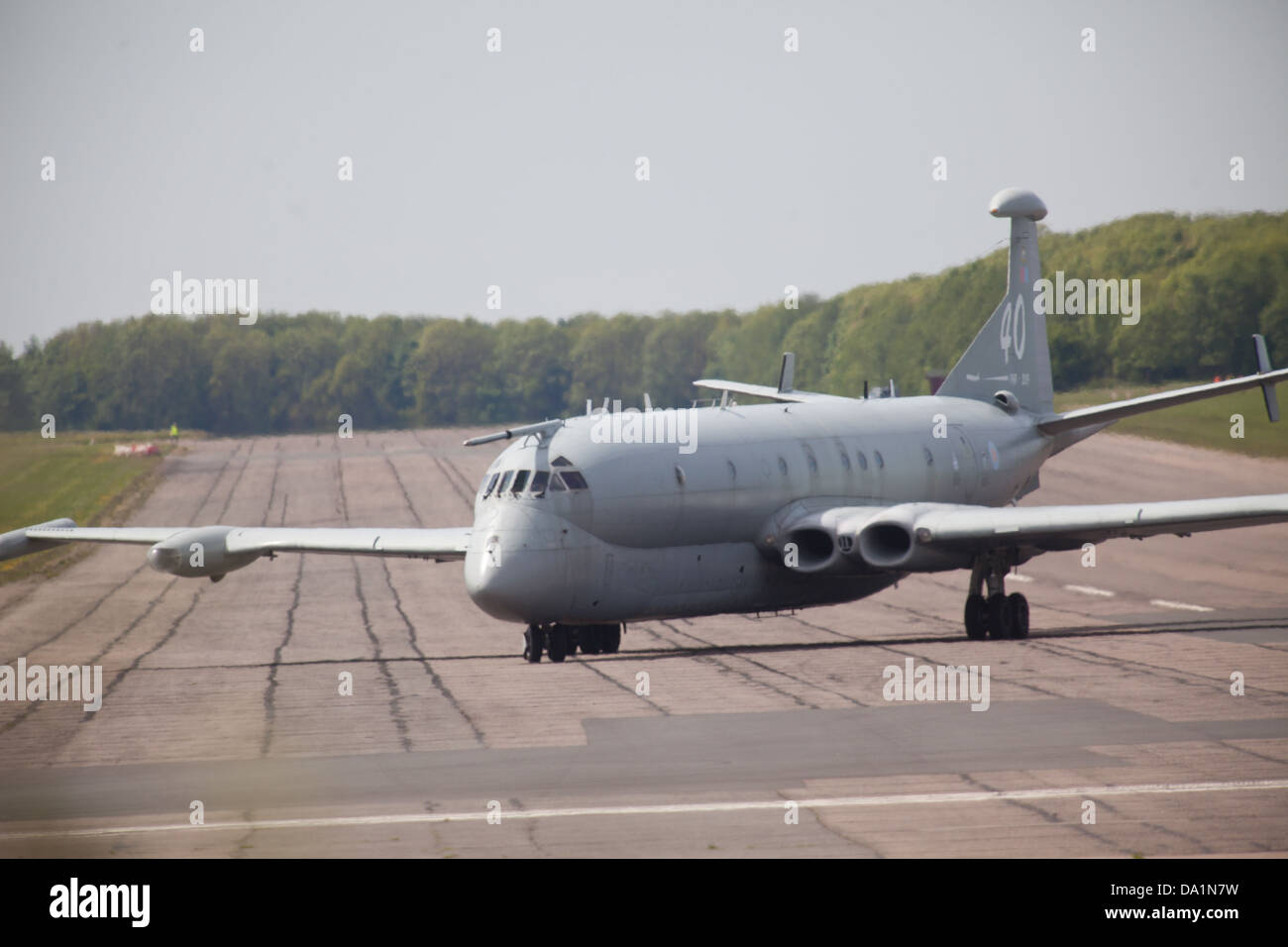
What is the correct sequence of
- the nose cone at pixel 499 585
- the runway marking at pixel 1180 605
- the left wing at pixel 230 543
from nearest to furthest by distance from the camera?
the nose cone at pixel 499 585, the left wing at pixel 230 543, the runway marking at pixel 1180 605

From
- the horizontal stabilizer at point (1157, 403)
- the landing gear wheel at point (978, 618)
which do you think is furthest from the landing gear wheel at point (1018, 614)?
the horizontal stabilizer at point (1157, 403)

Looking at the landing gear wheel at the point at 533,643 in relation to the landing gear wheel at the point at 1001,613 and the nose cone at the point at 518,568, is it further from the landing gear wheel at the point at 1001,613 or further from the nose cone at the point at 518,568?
Answer: the landing gear wheel at the point at 1001,613

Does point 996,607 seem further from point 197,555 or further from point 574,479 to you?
point 197,555

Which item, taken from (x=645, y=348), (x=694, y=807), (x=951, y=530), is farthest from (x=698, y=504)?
(x=645, y=348)

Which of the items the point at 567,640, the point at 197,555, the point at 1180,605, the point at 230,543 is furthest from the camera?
the point at 1180,605

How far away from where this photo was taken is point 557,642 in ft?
94.0

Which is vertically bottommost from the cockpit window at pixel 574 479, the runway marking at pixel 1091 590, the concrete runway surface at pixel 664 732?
the runway marking at pixel 1091 590

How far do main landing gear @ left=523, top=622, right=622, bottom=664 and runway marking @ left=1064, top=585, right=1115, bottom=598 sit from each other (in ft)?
47.0

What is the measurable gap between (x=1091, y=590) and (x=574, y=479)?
58.6 ft

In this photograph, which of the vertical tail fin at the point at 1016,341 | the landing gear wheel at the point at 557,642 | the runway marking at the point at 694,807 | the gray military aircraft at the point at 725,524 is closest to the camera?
the runway marking at the point at 694,807

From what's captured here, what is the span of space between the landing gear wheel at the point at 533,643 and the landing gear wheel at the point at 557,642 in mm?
131

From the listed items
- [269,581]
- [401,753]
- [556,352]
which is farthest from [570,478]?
[556,352]

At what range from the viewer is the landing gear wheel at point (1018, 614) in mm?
31000
